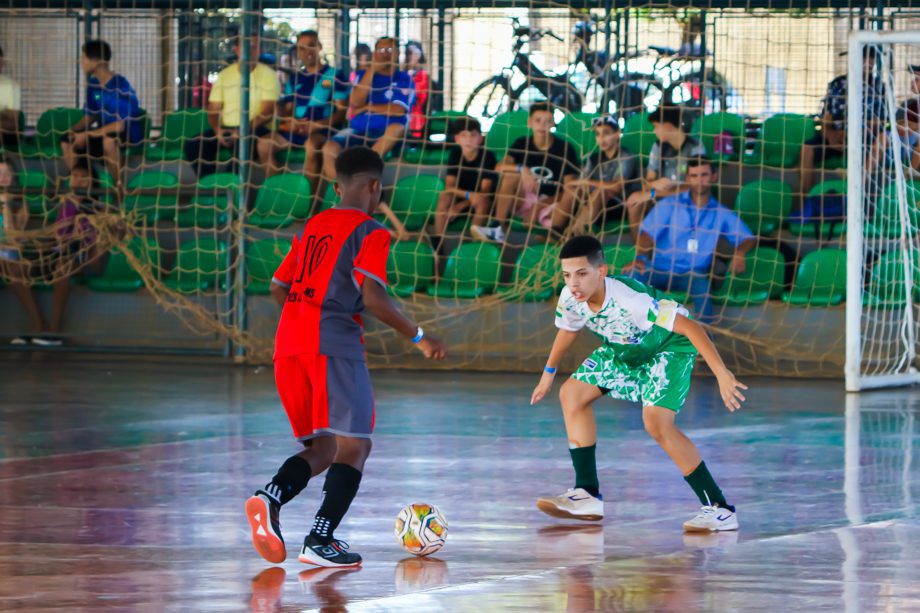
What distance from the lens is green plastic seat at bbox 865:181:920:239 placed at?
41.1 ft

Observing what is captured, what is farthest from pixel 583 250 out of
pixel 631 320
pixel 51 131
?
pixel 51 131

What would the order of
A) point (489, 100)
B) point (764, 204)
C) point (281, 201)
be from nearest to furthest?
point (764, 204) < point (281, 201) < point (489, 100)

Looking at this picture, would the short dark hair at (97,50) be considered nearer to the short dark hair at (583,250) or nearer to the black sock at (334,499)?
the short dark hair at (583,250)

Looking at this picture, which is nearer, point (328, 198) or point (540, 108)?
point (540, 108)

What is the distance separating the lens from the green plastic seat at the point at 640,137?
536 inches

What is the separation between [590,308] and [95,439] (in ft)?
12.6

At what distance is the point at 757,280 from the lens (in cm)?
1318

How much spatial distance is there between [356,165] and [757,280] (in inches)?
317

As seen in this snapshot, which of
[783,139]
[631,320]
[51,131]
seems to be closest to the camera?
[631,320]

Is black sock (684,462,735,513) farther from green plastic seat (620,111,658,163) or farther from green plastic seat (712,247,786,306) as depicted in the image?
green plastic seat (620,111,658,163)

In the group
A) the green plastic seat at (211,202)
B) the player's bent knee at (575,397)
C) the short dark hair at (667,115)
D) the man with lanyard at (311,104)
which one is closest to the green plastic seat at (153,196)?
the green plastic seat at (211,202)

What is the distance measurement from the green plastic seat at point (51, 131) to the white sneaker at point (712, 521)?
10.5 m

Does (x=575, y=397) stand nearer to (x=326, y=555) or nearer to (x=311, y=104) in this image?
(x=326, y=555)

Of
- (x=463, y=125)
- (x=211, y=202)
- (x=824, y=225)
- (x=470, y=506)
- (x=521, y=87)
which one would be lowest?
(x=470, y=506)
